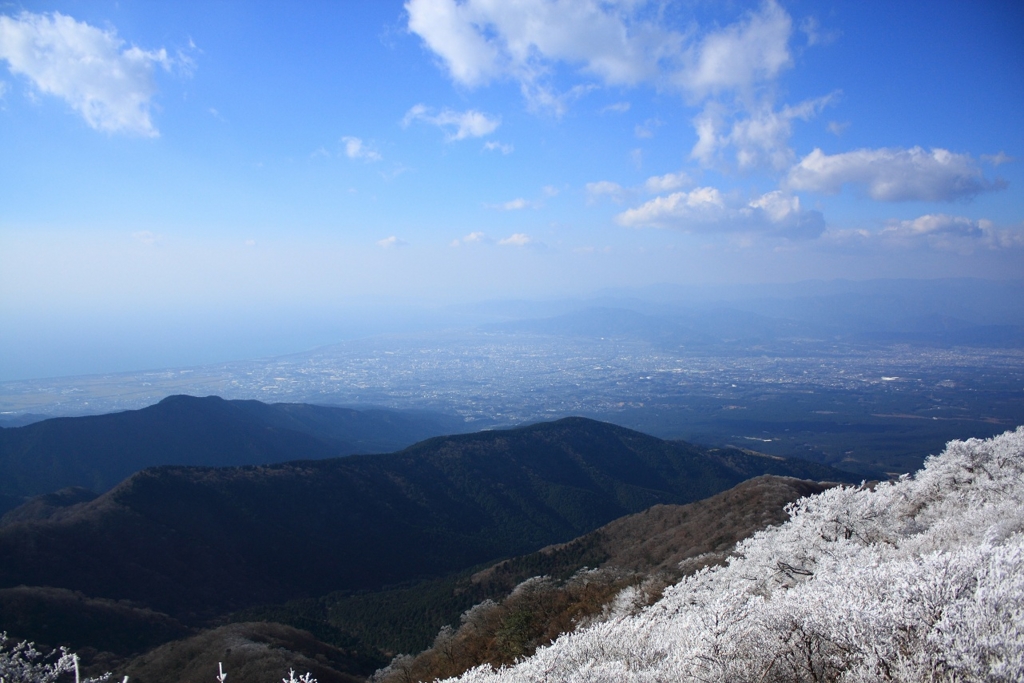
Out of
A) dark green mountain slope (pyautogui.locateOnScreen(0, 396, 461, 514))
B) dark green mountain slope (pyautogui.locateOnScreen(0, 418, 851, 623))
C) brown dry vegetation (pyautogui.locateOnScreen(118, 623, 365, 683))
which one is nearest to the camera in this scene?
brown dry vegetation (pyautogui.locateOnScreen(118, 623, 365, 683))

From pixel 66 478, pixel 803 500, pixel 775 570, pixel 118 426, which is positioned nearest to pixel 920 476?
pixel 803 500

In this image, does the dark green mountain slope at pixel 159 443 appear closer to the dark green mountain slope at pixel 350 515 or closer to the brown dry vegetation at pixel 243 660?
the dark green mountain slope at pixel 350 515

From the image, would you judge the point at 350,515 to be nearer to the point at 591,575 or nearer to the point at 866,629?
the point at 591,575

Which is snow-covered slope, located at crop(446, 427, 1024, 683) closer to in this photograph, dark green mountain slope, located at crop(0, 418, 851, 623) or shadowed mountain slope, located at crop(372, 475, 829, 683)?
shadowed mountain slope, located at crop(372, 475, 829, 683)

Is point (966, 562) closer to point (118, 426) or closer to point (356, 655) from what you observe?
point (356, 655)

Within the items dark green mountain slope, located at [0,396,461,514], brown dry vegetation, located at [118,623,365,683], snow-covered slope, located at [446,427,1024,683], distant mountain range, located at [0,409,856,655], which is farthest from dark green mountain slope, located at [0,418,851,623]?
snow-covered slope, located at [446,427,1024,683]

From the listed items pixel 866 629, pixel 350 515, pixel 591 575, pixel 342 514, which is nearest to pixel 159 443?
pixel 342 514

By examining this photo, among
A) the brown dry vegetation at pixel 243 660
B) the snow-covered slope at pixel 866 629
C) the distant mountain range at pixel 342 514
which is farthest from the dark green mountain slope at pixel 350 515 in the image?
the snow-covered slope at pixel 866 629
